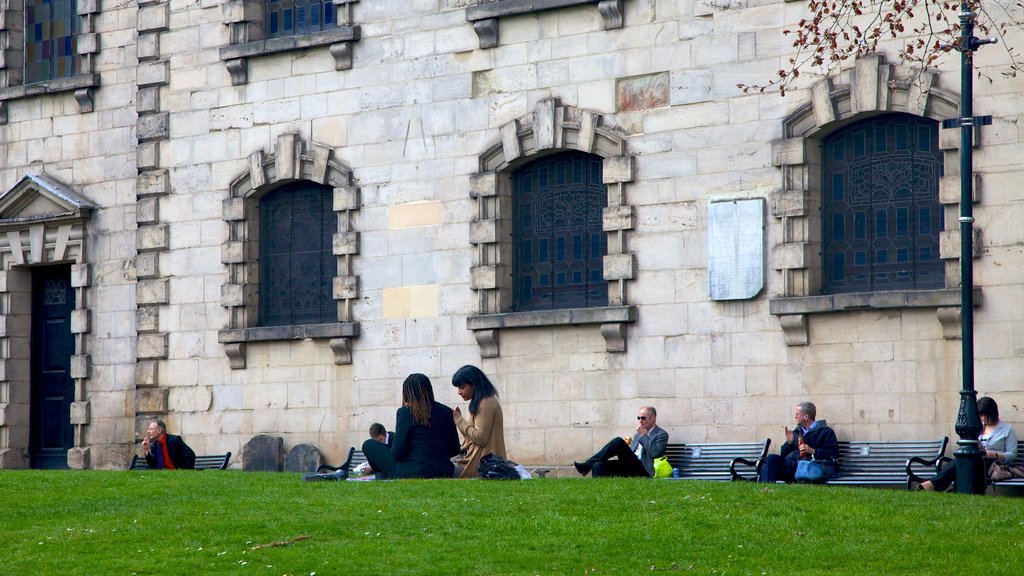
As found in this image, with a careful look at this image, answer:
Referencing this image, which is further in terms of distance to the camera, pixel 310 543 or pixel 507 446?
pixel 507 446

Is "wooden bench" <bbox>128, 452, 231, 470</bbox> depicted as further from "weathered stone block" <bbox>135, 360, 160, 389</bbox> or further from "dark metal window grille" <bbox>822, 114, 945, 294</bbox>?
"dark metal window grille" <bbox>822, 114, 945, 294</bbox>

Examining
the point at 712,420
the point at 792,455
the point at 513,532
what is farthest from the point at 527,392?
the point at 513,532

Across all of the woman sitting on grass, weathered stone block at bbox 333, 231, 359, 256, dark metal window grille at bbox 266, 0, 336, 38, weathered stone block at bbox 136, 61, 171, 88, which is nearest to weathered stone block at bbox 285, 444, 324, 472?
weathered stone block at bbox 333, 231, 359, 256

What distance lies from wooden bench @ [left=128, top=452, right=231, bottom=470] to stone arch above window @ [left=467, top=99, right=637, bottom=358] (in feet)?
15.0

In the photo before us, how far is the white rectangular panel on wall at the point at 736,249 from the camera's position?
63.5 ft

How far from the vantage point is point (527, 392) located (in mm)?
20953

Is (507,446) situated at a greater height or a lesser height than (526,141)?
lesser

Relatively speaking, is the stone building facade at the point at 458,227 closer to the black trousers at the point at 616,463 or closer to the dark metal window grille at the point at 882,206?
the dark metal window grille at the point at 882,206

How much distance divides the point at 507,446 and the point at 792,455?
162 inches

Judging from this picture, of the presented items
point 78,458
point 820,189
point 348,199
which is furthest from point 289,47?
point 820,189

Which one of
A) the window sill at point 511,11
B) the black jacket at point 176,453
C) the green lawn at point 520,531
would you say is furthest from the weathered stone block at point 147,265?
the green lawn at point 520,531

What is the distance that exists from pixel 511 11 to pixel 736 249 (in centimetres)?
445

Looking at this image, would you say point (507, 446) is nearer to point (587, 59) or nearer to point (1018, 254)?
point (587, 59)

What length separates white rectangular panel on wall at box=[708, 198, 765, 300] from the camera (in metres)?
19.4
